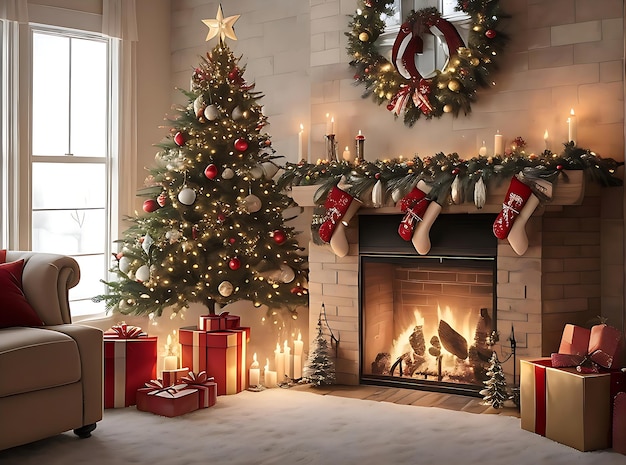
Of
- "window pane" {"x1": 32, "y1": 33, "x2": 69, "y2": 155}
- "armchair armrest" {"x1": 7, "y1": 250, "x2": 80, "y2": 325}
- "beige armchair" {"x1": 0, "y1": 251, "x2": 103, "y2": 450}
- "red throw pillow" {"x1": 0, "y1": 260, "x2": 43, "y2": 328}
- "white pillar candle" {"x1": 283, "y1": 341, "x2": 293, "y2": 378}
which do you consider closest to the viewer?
"beige armchair" {"x1": 0, "y1": 251, "x2": 103, "y2": 450}

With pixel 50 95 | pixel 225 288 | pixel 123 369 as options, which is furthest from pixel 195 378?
pixel 50 95

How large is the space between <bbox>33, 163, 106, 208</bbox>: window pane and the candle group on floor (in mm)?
1752

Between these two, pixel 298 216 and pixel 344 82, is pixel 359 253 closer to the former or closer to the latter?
pixel 298 216

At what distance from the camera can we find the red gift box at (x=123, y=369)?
4.44 meters

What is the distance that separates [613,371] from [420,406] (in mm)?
1133

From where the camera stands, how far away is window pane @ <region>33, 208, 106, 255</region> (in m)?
5.40

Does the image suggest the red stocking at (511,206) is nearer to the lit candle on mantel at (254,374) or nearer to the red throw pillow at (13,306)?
the lit candle on mantel at (254,374)

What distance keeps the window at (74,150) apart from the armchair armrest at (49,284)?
135 cm

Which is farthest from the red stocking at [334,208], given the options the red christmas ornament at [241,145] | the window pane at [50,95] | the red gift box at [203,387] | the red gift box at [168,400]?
the window pane at [50,95]

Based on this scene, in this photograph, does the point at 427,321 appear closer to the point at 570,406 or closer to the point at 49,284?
the point at 570,406

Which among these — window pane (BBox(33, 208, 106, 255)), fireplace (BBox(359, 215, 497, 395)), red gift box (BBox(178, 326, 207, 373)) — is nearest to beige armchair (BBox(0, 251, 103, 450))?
red gift box (BBox(178, 326, 207, 373))

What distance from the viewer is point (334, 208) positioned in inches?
187

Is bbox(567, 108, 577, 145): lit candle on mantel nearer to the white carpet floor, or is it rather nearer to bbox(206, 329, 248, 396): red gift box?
the white carpet floor

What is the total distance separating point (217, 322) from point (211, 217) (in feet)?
2.12
